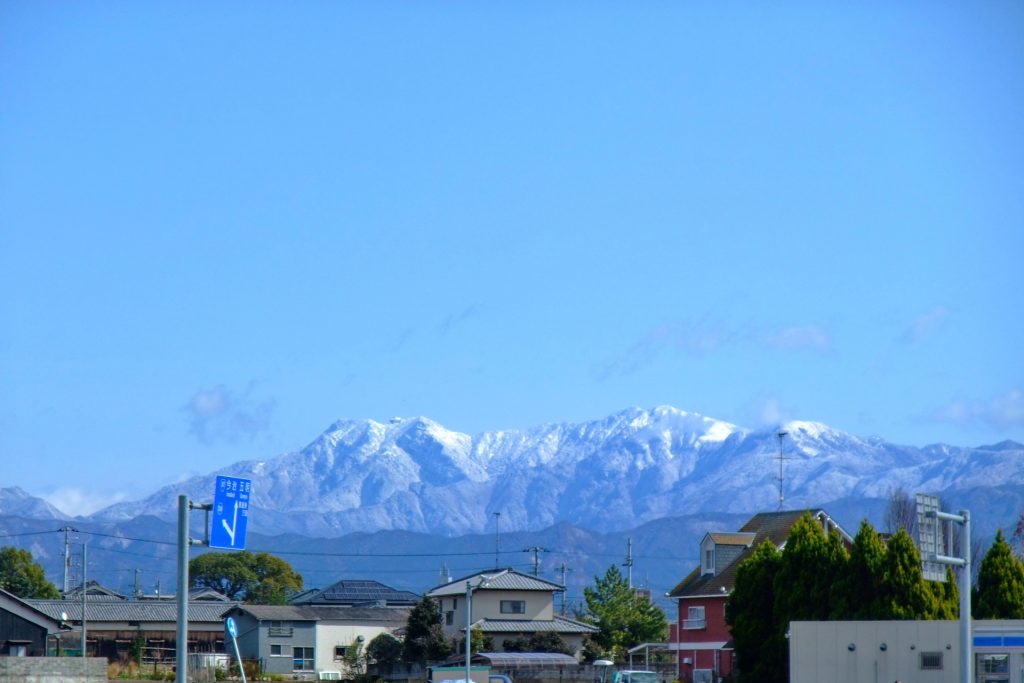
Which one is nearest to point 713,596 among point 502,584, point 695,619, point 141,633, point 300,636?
point 695,619

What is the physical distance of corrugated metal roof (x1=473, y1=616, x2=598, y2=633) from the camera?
73938 mm

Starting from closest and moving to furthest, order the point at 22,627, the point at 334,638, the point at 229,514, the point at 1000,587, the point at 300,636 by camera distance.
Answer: the point at 229,514 < the point at 1000,587 < the point at 22,627 < the point at 300,636 < the point at 334,638

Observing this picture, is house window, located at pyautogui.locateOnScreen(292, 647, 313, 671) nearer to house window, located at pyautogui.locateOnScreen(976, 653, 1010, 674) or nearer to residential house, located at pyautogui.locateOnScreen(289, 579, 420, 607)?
residential house, located at pyautogui.locateOnScreen(289, 579, 420, 607)

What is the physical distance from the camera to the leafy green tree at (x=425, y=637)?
7144cm

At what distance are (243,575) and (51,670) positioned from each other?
340 feet

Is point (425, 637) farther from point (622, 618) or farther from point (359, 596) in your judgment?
point (359, 596)

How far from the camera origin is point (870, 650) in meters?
41.5

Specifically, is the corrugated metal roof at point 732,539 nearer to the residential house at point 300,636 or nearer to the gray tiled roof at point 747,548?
the gray tiled roof at point 747,548

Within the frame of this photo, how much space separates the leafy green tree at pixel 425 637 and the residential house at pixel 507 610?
1.80 metres

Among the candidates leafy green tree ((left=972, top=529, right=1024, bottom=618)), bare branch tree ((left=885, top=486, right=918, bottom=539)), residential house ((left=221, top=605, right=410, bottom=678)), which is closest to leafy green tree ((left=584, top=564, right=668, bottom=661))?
residential house ((left=221, top=605, right=410, bottom=678))

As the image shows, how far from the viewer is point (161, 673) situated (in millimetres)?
77375

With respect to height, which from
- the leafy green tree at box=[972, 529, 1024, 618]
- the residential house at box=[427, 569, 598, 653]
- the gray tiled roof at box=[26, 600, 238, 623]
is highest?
the leafy green tree at box=[972, 529, 1024, 618]

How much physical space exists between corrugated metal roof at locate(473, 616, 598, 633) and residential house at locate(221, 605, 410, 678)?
11290 millimetres

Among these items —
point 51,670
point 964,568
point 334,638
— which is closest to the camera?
point 964,568
